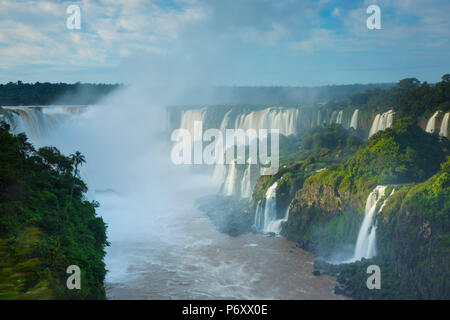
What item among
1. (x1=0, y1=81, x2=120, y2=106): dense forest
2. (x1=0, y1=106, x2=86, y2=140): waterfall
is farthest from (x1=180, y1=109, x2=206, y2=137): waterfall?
(x1=0, y1=81, x2=120, y2=106): dense forest

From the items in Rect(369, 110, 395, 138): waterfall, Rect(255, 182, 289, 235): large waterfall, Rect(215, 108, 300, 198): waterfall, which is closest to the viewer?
Rect(255, 182, 289, 235): large waterfall

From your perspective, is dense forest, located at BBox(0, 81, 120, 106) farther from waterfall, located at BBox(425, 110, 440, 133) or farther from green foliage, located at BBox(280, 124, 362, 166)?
waterfall, located at BBox(425, 110, 440, 133)

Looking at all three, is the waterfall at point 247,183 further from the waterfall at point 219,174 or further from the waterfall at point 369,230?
the waterfall at point 369,230

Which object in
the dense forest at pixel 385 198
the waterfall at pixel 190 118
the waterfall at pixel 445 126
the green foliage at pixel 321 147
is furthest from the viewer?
the waterfall at pixel 190 118

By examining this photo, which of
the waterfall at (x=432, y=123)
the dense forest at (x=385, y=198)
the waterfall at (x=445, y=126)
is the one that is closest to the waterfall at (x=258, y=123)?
the dense forest at (x=385, y=198)

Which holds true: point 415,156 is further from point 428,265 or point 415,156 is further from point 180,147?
point 180,147

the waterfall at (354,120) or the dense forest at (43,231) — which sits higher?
the waterfall at (354,120)
